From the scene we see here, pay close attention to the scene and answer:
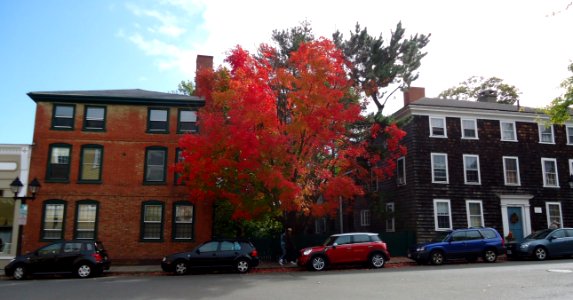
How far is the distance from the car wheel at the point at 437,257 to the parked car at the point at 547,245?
4037 millimetres

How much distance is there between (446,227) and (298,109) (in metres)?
12.6

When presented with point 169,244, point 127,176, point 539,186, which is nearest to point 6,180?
point 127,176

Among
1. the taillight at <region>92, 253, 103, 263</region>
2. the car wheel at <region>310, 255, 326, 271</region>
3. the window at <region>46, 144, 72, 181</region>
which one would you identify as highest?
the window at <region>46, 144, 72, 181</region>

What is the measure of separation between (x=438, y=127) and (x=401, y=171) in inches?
138

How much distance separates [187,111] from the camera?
24875mm

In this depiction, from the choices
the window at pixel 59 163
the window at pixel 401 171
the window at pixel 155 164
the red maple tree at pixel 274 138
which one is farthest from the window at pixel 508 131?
the window at pixel 59 163

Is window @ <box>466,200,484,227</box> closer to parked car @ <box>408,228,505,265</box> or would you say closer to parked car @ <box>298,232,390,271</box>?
parked car @ <box>408,228,505,265</box>

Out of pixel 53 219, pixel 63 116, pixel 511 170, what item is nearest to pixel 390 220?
pixel 511 170

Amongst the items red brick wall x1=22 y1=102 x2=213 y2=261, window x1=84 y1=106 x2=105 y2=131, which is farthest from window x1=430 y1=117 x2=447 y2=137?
window x1=84 y1=106 x2=105 y2=131

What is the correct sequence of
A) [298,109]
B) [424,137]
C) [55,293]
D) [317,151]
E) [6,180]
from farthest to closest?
[424,137] → [6,180] → [317,151] → [298,109] → [55,293]

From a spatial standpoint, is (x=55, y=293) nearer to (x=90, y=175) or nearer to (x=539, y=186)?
(x=90, y=175)

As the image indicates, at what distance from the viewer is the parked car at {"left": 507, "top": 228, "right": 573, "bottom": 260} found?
20391mm

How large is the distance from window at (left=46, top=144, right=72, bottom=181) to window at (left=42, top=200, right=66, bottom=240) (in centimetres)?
133

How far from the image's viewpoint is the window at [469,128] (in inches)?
1096
